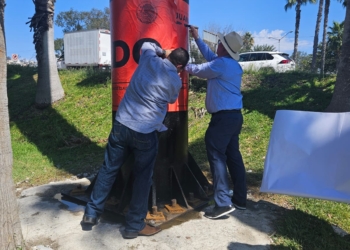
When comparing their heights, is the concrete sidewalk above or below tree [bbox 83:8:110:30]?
below

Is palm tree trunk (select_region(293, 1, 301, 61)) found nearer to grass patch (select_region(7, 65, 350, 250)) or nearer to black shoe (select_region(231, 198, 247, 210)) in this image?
grass patch (select_region(7, 65, 350, 250))

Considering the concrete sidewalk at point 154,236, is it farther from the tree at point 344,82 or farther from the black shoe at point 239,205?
the tree at point 344,82

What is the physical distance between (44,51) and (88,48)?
1486 centimetres

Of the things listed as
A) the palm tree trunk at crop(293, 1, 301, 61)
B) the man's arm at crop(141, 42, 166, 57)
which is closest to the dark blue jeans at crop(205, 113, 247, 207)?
the man's arm at crop(141, 42, 166, 57)

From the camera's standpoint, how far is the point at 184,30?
3982 millimetres

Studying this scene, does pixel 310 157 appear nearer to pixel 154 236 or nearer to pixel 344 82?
pixel 154 236

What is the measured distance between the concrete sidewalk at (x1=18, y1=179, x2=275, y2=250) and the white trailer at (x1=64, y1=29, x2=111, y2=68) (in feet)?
65.9

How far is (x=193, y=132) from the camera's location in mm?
7656

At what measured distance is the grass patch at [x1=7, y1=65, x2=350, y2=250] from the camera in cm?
366

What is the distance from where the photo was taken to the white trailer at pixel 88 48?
941 inches

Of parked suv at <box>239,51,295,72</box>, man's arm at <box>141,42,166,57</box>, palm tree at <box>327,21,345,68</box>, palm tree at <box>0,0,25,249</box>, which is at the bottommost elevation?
palm tree at <box>0,0,25,249</box>

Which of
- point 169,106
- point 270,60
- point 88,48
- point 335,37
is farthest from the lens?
point 335,37

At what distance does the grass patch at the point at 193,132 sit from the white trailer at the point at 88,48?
11.1 m

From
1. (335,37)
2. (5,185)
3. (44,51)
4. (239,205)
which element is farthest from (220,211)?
(335,37)
